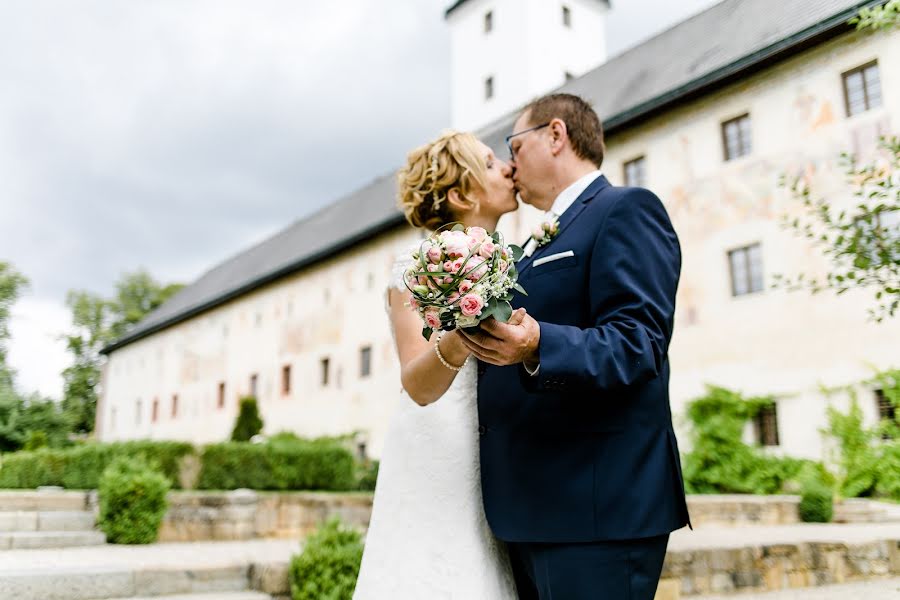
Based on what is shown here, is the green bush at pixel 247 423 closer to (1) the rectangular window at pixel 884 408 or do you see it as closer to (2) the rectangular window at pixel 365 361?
(2) the rectangular window at pixel 365 361

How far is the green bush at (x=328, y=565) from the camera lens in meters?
4.98

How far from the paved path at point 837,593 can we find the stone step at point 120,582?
3.65m

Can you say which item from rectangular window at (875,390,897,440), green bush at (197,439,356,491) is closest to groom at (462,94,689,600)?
green bush at (197,439,356,491)

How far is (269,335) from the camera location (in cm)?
3019

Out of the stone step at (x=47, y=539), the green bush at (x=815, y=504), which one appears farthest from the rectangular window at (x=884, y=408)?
the stone step at (x=47, y=539)

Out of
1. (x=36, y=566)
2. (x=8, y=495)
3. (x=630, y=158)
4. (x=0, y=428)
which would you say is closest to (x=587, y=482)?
(x=36, y=566)

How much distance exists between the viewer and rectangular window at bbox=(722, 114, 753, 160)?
15.5 metres

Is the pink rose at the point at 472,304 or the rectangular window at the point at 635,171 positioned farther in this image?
the rectangular window at the point at 635,171

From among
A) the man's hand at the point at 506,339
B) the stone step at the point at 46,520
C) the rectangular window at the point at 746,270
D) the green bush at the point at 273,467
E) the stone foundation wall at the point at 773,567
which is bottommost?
the stone foundation wall at the point at 773,567

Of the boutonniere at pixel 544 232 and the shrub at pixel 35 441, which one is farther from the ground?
the boutonniere at pixel 544 232

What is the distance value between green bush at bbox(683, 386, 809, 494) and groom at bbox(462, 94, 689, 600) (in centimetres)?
1351

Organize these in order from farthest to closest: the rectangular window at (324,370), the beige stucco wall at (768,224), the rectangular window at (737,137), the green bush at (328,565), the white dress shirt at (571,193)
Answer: the rectangular window at (324,370)
the rectangular window at (737,137)
the beige stucco wall at (768,224)
the green bush at (328,565)
the white dress shirt at (571,193)

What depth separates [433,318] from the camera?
1.58 meters

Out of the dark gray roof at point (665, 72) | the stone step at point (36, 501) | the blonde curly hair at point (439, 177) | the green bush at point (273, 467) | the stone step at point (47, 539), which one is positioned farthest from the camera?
the dark gray roof at point (665, 72)
